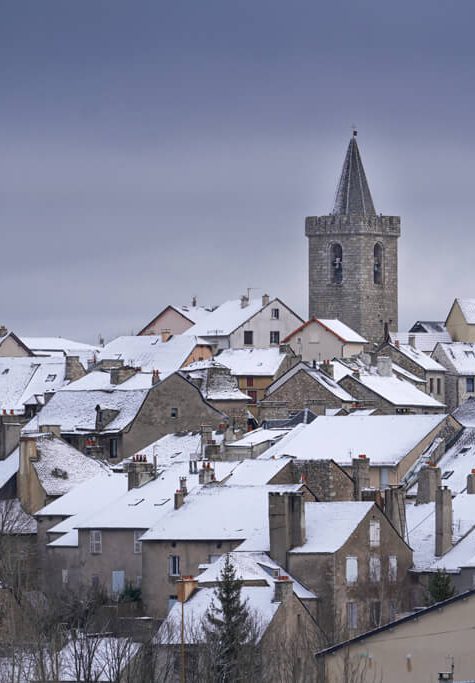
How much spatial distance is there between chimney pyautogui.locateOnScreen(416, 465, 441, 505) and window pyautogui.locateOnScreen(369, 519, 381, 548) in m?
7.45

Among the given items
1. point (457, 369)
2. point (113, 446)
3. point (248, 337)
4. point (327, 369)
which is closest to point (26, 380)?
point (327, 369)

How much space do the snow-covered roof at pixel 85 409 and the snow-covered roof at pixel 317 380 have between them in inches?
331

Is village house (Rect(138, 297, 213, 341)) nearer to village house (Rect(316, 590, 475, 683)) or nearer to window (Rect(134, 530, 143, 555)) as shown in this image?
window (Rect(134, 530, 143, 555))

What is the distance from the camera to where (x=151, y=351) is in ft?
457

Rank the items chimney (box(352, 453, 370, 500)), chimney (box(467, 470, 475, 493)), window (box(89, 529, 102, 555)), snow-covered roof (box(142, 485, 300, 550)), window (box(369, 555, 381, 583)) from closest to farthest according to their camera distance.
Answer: window (box(369, 555, 381, 583))
snow-covered roof (box(142, 485, 300, 550))
chimney (box(352, 453, 370, 500))
window (box(89, 529, 102, 555))
chimney (box(467, 470, 475, 493))

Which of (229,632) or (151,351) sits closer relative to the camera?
(229,632)

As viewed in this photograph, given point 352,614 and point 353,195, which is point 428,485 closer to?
point 352,614

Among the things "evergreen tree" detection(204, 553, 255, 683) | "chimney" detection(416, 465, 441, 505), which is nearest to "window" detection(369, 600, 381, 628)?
"evergreen tree" detection(204, 553, 255, 683)

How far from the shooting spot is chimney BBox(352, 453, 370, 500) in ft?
287

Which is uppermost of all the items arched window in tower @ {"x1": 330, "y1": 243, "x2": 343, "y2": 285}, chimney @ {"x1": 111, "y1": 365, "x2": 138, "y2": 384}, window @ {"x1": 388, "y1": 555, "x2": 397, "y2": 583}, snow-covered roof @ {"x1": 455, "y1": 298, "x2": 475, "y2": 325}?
arched window in tower @ {"x1": 330, "y1": 243, "x2": 343, "y2": 285}

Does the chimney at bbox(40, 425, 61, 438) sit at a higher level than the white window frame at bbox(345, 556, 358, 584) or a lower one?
higher

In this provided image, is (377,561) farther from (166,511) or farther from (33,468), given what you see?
(33,468)

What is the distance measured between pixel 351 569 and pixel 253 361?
55286 mm

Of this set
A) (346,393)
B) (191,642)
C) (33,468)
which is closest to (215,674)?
(191,642)
